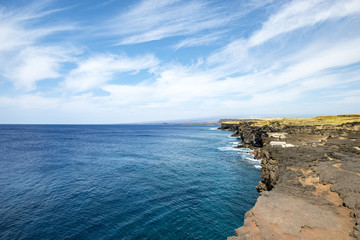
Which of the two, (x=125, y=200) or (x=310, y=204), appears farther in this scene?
(x=125, y=200)

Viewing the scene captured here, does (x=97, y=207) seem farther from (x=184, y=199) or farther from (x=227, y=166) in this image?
(x=227, y=166)

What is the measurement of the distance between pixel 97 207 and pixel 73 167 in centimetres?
2303

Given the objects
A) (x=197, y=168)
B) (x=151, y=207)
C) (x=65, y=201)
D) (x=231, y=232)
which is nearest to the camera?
(x=231, y=232)

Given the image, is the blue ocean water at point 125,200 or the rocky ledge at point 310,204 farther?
the blue ocean water at point 125,200

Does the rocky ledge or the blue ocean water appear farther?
the blue ocean water

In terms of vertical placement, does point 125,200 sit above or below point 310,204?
below

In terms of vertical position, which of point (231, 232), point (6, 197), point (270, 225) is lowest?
point (231, 232)

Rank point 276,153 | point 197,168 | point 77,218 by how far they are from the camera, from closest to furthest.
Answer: point 77,218 → point 276,153 → point 197,168

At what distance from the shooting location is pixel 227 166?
132 feet

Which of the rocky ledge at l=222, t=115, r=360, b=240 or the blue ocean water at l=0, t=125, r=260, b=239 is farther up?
the rocky ledge at l=222, t=115, r=360, b=240

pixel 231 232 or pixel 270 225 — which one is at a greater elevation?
pixel 270 225

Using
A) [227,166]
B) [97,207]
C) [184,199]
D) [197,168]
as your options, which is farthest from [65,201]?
[227,166]

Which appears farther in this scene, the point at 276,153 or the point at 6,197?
the point at 276,153

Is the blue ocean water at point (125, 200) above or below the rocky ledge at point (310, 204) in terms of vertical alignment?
below
